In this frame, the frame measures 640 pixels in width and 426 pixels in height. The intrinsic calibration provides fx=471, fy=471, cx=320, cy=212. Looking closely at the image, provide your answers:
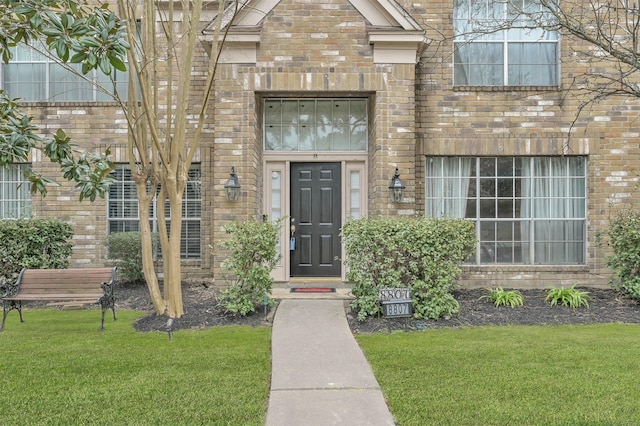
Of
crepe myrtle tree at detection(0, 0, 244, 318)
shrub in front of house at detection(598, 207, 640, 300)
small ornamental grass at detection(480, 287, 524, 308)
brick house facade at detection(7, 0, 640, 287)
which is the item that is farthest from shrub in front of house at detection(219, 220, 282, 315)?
shrub in front of house at detection(598, 207, 640, 300)

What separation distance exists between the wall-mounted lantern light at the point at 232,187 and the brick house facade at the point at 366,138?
5.7 inches

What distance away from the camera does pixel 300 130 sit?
8.93m

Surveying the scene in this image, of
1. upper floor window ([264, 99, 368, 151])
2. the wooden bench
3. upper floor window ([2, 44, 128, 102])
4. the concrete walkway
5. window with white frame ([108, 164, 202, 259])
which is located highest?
upper floor window ([2, 44, 128, 102])

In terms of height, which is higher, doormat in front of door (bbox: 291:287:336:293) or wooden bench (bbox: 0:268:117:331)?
wooden bench (bbox: 0:268:117:331)

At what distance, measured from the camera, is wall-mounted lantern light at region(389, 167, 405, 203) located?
789 centimetres

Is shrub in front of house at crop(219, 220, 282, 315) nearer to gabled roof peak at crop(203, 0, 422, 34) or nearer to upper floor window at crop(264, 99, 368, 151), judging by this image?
upper floor window at crop(264, 99, 368, 151)

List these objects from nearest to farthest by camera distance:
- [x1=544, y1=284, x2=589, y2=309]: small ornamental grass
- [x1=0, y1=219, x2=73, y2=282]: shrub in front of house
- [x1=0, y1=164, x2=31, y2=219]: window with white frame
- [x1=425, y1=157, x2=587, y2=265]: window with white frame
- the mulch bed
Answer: the mulch bed
[x1=544, y1=284, x2=589, y2=309]: small ornamental grass
[x1=0, y1=219, x2=73, y2=282]: shrub in front of house
[x1=425, y1=157, x2=587, y2=265]: window with white frame
[x1=0, y1=164, x2=31, y2=219]: window with white frame

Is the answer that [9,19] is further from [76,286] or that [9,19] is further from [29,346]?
[76,286]

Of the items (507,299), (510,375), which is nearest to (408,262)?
(507,299)

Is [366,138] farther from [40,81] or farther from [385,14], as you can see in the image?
[40,81]

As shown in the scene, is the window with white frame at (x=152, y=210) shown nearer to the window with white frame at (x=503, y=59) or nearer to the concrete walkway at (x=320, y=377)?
the concrete walkway at (x=320, y=377)

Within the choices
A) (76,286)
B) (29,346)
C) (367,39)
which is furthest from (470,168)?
(29,346)

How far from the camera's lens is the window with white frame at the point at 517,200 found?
8.89 metres

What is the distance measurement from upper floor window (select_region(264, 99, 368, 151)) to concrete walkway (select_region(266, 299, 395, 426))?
11.7 ft
